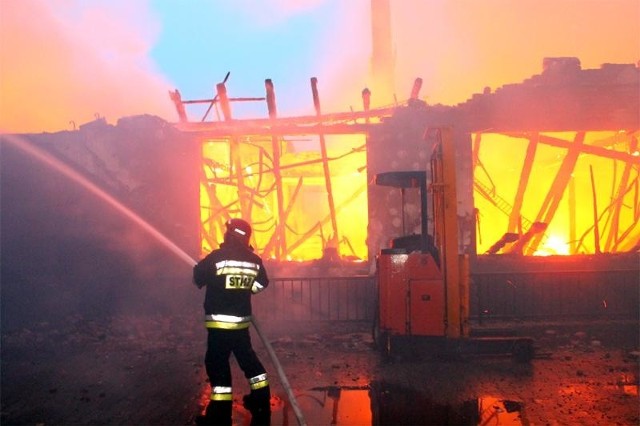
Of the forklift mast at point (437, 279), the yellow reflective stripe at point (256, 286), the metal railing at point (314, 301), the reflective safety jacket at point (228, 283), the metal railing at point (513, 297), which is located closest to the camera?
the reflective safety jacket at point (228, 283)

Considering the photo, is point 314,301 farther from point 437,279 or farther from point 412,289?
point 437,279

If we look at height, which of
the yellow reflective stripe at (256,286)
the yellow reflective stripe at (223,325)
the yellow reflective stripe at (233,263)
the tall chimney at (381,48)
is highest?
the tall chimney at (381,48)

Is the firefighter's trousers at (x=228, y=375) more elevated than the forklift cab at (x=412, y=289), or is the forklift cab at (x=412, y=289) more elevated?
the forklift cab at (x=412, y=289)

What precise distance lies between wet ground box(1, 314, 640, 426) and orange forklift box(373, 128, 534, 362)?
223 mm

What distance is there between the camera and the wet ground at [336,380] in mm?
4375

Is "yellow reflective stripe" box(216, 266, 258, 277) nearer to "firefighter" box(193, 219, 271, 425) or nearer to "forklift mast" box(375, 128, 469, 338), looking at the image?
"firefighter" box(193, 219, 271, 425)

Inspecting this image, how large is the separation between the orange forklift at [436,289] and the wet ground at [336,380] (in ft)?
0.73

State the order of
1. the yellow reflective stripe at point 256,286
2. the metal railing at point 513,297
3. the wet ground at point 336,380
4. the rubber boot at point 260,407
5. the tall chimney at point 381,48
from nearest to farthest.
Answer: the rubber boot at point 260,407 < the wet ground at point 336,380 < the yellow reflective stripe at point 256,286 < the metal railing at point 513,297 < the tall chimney at point 381,48

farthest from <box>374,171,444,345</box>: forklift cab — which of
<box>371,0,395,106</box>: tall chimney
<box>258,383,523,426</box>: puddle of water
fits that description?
<box>371,0,395,106</box>: tall chimney

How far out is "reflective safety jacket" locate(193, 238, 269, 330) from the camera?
167 inches

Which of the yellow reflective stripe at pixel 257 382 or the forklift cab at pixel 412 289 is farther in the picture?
the forklift cab at pixel 412 289

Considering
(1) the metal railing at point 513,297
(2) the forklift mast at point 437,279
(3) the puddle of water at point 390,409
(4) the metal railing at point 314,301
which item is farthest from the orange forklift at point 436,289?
(4) the metal railing at point 314,301

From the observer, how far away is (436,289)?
18.7ft

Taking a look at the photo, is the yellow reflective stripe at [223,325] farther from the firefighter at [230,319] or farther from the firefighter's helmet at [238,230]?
the firefighter's helmet at [238,230]
